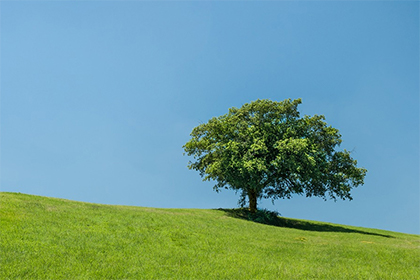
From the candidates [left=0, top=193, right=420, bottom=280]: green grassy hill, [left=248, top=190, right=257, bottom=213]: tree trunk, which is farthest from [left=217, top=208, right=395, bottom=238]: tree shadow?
[left=0, top=193, right=420, bottom=280]: green grassy hill

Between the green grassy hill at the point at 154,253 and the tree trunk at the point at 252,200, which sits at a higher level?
the tree trunk at the point at 252,200

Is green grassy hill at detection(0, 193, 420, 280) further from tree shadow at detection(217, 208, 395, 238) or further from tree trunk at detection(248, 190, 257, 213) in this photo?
tree trunk at detection(248, 190, 257, 213)

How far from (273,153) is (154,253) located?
24.6m

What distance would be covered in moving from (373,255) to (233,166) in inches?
770

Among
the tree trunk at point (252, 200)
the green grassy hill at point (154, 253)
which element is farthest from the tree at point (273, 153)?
the green grassy hill at point (154, 253)

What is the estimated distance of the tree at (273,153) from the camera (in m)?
36.4

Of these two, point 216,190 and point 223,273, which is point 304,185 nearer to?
point 216,190

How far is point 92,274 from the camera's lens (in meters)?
12.8

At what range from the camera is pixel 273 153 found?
125 ft

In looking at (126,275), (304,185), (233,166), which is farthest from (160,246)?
(304,185)

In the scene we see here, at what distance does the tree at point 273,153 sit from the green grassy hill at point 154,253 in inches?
530

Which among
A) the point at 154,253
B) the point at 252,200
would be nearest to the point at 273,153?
the point at 252,200

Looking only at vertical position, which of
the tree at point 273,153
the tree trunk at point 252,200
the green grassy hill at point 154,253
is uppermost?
the tree at point 273,153

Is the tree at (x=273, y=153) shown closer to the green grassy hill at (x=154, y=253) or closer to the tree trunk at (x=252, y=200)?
the tree trunk at (x=252, y=200)
